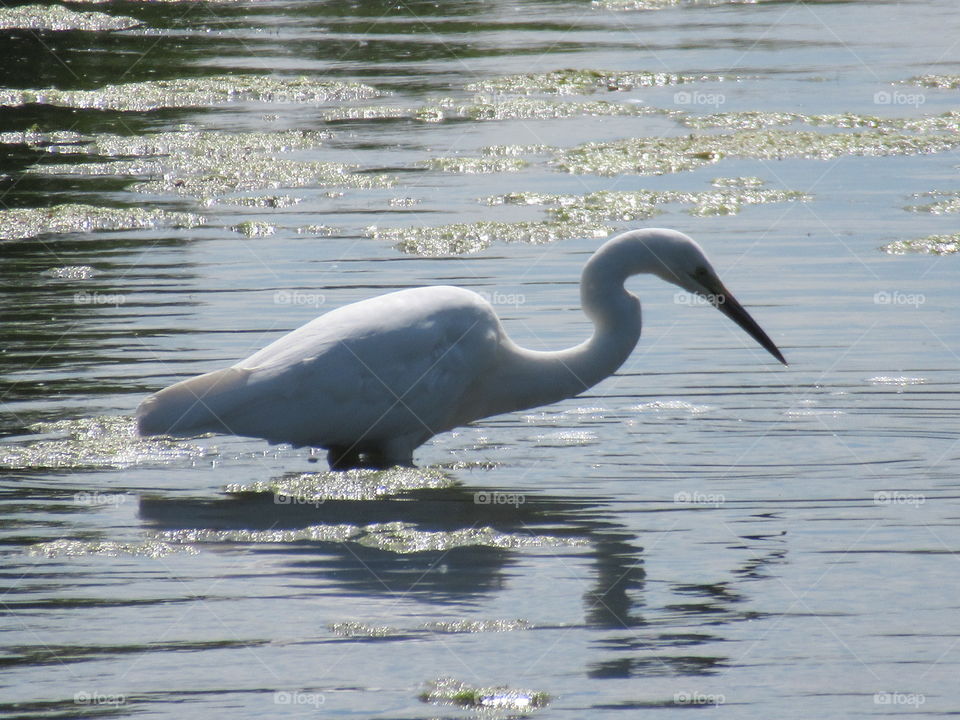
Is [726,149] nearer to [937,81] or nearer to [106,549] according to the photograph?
[937,81]

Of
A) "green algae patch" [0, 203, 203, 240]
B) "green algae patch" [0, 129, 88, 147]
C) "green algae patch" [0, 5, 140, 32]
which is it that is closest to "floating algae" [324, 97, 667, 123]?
"green algae patch" [0, 129, 88, 147]

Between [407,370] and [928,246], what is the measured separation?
188 inches

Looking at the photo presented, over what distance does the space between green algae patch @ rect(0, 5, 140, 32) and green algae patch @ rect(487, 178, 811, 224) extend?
11713 millimetres

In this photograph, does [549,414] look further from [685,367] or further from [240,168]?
[240,168]

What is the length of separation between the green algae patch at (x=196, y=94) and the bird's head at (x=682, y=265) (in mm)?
9367

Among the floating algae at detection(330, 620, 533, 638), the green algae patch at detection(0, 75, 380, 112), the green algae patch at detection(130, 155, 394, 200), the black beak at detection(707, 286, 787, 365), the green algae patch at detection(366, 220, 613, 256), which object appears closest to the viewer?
the floating algae at detection(330, 620, 533, 638)

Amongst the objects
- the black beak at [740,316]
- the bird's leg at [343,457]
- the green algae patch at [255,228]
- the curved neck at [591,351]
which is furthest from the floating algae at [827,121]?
the bird's leg at [343,457]

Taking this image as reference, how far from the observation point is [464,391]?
7.47 metres

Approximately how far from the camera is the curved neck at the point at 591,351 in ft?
24.9

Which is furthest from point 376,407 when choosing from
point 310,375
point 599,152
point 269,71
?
point 269,71

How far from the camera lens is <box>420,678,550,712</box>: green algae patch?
4.65 meters

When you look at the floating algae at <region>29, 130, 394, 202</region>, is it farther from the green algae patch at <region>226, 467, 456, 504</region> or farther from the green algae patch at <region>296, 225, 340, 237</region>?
the green algae patch at <region>226, 467, 456, 504</region>

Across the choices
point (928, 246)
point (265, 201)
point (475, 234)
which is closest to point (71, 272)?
point (265, 201)

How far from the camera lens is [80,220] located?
12.1 m
